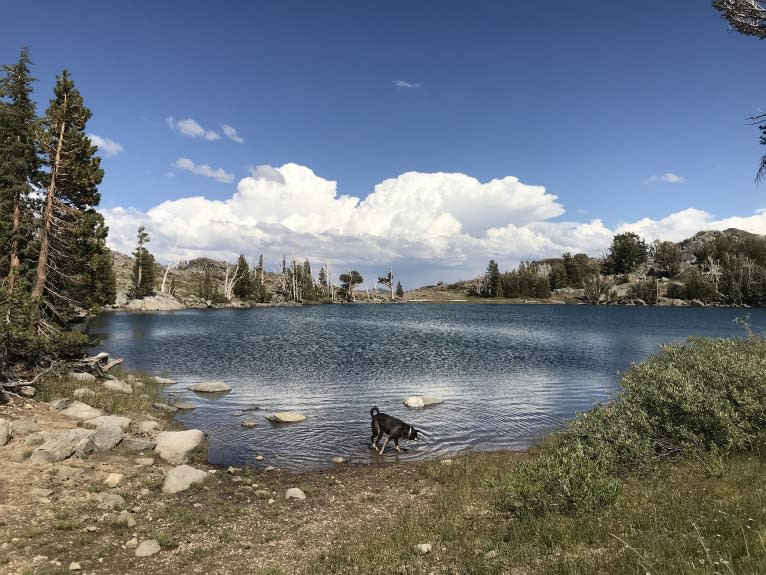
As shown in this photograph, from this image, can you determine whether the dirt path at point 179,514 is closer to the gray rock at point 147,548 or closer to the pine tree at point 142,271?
the gray rock at point 147,548

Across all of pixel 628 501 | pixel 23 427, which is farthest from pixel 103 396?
pixel 628 501

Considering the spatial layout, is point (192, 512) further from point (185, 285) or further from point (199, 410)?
point (185, 285)

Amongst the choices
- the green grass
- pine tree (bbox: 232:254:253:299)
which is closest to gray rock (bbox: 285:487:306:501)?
the green grass

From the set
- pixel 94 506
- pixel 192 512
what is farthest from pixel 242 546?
pixel 94 506

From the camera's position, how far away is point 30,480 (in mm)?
12758

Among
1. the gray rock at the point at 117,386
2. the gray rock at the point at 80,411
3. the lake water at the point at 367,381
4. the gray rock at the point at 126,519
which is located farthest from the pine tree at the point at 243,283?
the gray rock at the point at 126,519

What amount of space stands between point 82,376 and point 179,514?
57.1ft

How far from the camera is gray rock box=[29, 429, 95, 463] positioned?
14.3 meters

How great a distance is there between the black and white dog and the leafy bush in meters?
7.47

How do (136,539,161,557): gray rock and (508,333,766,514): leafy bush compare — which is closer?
(136,539,161,557): gray rock

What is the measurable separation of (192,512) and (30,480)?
4.89m

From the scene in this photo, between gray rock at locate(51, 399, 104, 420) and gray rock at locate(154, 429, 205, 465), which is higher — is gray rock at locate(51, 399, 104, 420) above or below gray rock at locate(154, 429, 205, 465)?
above

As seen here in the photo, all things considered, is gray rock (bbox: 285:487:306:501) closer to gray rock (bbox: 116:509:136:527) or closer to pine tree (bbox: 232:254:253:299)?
gray rock (bbox: 116:509:136:527)

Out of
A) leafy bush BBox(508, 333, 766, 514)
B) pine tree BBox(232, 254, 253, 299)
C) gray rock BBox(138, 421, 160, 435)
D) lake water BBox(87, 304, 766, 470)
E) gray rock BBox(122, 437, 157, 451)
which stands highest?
pine tree BBox(232, 254, 253, 299)
